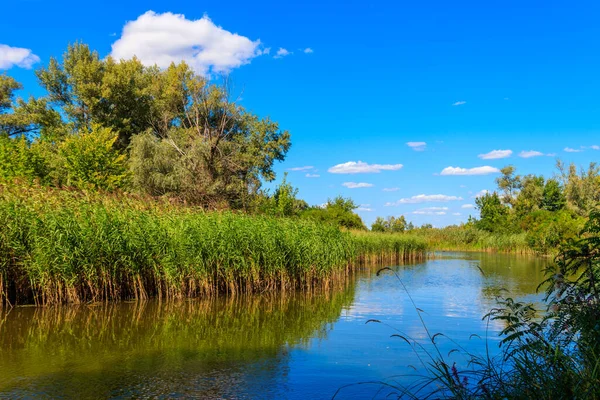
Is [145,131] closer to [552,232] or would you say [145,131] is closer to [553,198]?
[552,232]

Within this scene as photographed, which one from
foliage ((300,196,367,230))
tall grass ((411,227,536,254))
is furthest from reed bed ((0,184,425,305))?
tall grass ((411,227,536,254))

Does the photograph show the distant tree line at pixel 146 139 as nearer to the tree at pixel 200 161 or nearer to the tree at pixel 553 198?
the tree at pixel 200 161

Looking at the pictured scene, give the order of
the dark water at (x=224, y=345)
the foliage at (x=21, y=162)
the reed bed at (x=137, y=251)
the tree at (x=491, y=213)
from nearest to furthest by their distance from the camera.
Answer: the dark water at (x=224, y=345) → the reed bed at (x=137, y=251) → the foliage at (x=21, y=162) → the tree at (x=491, y=213)

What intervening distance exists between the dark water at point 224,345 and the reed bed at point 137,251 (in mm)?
632

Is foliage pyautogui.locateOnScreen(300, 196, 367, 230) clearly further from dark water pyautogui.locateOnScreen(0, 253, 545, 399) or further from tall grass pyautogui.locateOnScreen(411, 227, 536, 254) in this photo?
dark water pyautogui.locateOnScreen(0, 253, 545, 399)

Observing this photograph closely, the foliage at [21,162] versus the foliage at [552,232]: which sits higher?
the foliage at [21,162]

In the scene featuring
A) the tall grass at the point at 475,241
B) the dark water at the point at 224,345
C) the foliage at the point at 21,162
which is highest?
the foliage at the point at 21,162

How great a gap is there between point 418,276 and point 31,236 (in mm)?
14947

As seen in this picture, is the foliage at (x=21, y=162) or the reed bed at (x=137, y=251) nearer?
the reed bed at (x=137, y=251)

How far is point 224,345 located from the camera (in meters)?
8.11

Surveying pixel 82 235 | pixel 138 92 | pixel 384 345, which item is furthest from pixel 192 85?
pixel 384 345

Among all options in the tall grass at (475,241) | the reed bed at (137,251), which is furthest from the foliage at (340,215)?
the reed bed at (137,251)

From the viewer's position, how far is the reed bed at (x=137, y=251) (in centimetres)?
1048

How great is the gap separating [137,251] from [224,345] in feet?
15.1
